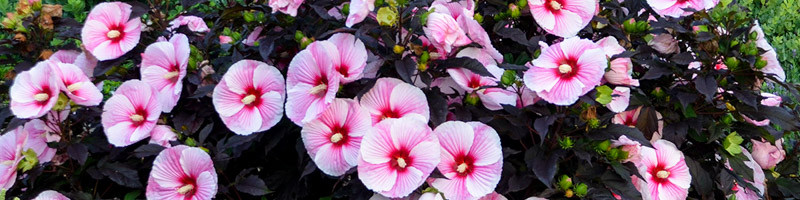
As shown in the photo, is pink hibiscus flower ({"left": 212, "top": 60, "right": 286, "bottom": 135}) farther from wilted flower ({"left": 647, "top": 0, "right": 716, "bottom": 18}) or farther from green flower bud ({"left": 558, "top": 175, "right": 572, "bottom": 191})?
wilted flower ({"left": 647, "top": 0, "right": 716, "bottom": 18})

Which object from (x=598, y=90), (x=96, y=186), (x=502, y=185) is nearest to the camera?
(x=598, y=90)

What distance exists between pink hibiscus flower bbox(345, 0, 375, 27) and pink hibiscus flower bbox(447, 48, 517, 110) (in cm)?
18

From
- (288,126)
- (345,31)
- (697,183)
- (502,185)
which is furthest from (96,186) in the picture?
(697,183)

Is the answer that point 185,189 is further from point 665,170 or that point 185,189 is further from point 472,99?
point 665,170

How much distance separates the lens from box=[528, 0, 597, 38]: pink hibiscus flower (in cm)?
137

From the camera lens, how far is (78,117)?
1462 mm

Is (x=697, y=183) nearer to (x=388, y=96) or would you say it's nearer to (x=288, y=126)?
(x=388, y=96)

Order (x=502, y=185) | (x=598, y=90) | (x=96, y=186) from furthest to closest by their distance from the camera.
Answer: (x=96, y=186), (x=502, y=185), (x=598, y=90)

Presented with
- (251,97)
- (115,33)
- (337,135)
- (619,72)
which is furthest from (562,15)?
(115,33)

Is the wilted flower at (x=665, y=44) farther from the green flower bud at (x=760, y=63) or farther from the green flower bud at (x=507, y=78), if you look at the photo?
the green flower bud at (x=507, y=78)

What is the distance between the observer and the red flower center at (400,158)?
3.93 feet

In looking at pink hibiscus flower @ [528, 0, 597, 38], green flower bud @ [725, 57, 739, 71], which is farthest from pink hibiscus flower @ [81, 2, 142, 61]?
green flower bud @ [725, 57, 739, 71]

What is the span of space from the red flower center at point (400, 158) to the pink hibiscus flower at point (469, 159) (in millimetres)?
63

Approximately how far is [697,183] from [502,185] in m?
0.42
